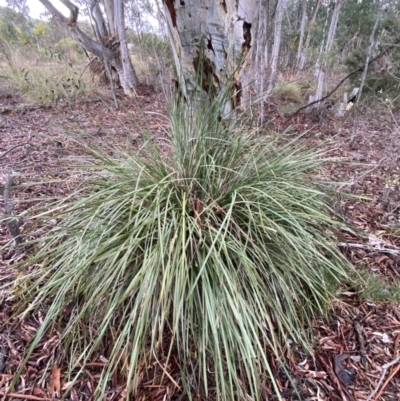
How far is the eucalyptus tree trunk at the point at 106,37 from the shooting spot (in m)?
5.16

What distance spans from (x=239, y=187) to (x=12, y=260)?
1.25 m

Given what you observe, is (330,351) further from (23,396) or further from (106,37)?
(106,37)

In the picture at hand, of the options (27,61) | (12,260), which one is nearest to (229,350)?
(12,260)

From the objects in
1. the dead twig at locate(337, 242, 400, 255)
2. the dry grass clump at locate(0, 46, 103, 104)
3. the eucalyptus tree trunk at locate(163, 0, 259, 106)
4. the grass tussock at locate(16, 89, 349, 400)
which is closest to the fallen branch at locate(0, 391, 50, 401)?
the grass tussock at locate(16, 89, 349, 400)

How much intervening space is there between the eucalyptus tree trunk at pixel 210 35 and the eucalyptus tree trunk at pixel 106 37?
3743 mm

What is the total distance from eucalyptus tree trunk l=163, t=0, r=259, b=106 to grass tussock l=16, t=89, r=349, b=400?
0.30 meters

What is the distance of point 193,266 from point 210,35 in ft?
4.19

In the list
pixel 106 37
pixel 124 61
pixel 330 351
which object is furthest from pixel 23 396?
pixel 106 37

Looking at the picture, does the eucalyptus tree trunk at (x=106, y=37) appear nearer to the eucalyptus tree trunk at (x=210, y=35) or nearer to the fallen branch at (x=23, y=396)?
the eucalyptus tree trunk at (x=210, y=35)

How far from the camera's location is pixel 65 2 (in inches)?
199

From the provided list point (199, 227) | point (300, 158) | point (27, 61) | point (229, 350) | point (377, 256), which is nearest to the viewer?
point (229, 350)

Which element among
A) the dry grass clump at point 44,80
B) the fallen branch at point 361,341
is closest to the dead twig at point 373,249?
the fallen branch at point 361,341

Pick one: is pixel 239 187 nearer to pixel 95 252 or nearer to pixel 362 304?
pixel 95 252

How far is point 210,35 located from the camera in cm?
160
